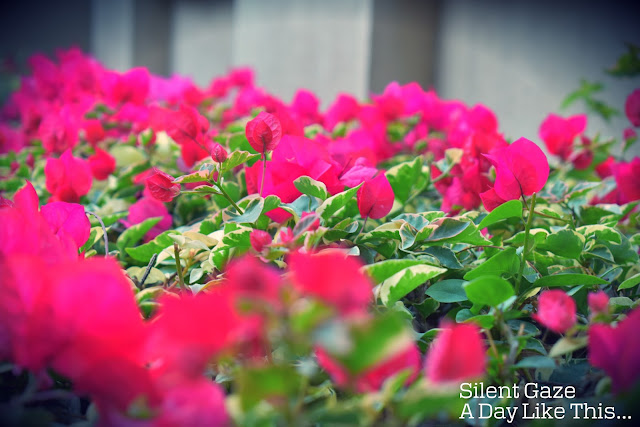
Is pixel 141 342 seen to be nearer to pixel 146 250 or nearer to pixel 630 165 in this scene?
pixel 146 250

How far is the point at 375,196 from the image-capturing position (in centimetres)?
58

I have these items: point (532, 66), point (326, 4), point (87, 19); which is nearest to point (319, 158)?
point (532, 66)

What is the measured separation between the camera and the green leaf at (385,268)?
1.53ft

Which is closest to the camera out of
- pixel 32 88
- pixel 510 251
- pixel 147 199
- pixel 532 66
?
pixel 510 251

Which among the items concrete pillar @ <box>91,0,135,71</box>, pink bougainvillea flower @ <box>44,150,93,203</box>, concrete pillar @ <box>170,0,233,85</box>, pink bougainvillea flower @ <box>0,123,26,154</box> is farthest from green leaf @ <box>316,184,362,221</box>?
concrete pillar @ <box>91,0,135,71</box>

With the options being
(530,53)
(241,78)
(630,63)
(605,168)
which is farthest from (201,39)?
(605,168)

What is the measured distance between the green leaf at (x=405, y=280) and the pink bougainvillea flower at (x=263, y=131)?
21 centimetres

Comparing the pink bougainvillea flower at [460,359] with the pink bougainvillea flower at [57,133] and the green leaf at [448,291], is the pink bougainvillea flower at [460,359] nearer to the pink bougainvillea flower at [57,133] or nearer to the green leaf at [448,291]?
the green leaf at [448,291]

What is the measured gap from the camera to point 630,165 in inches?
32.0

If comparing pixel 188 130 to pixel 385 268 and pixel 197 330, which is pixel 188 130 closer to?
pixel 385 268

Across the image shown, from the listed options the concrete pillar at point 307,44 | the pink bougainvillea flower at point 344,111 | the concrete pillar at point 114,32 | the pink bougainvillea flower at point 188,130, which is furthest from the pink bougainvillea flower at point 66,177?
the concrete pillar at point 114,32

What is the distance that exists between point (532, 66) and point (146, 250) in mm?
2706

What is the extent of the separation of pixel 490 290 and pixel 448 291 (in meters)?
0.10

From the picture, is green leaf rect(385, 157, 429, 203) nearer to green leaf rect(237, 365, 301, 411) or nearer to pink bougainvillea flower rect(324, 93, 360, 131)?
green leaf rect(237, 365, 301, 411)
